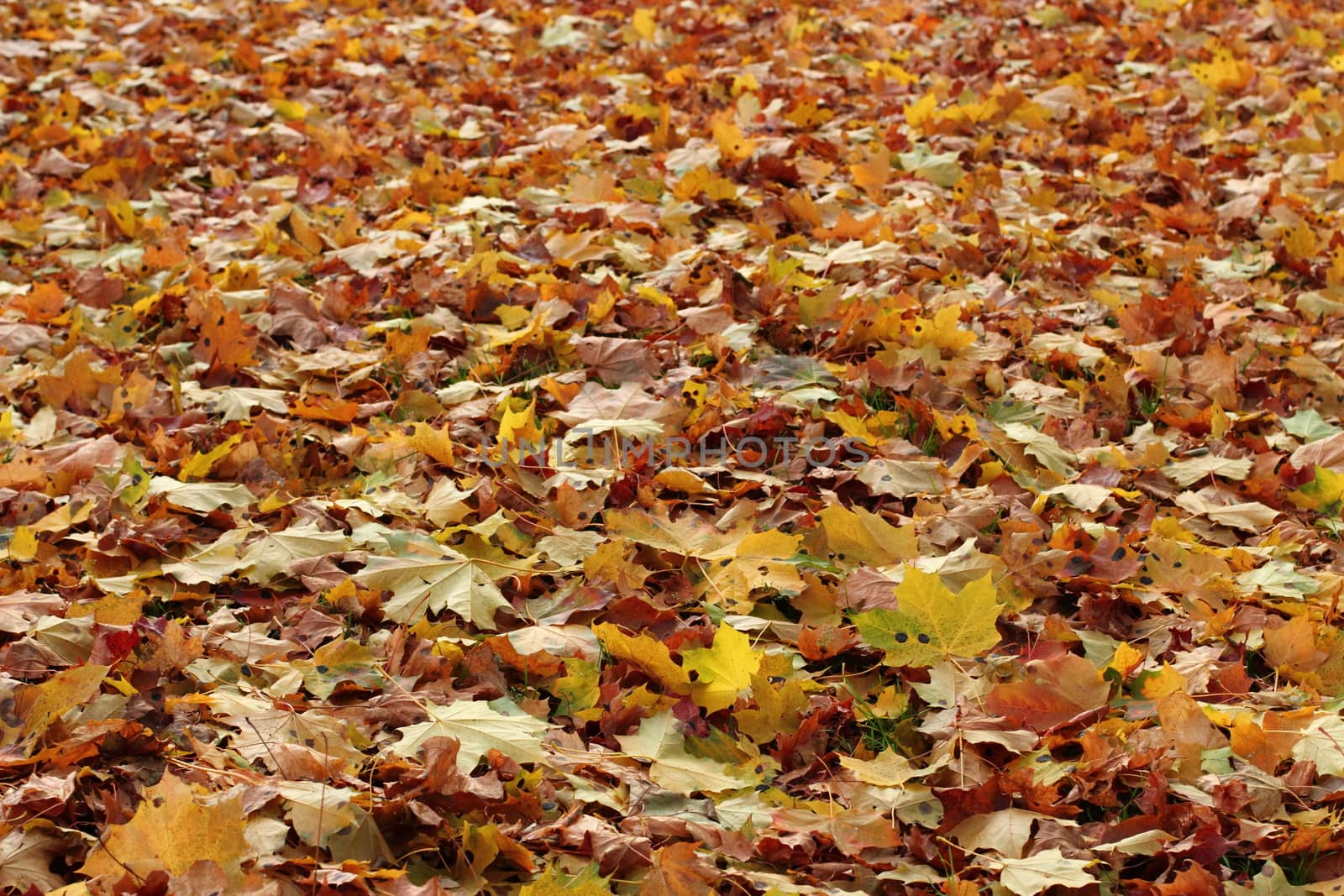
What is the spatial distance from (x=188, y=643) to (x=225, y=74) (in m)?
4.08

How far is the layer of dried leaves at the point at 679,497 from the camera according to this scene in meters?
1.79

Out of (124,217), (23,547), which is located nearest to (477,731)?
(23,547)

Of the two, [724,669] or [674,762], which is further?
[724,669]

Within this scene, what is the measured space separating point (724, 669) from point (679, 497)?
61 centimetres

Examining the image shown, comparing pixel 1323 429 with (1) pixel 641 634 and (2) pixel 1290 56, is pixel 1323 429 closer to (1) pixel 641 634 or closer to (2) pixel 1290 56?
(1) pixel 641 634

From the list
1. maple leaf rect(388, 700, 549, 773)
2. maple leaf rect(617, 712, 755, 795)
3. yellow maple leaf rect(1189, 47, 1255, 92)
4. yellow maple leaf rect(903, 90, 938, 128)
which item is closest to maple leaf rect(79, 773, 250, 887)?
maple leaf rect(388, 700, 549, 773)

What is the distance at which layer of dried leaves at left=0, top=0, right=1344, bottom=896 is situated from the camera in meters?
1.79

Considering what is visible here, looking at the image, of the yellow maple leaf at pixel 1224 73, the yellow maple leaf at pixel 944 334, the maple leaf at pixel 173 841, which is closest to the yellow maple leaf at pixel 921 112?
the yellow maple leaf at pixel 1224 73

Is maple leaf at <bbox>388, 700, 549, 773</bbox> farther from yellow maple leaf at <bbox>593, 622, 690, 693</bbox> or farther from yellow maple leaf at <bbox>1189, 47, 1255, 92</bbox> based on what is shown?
yellow maple leaf at <bbox>1189, 47, 1255, 92</bbox>

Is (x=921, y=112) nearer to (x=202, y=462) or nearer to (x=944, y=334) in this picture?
(x=944, y=334)

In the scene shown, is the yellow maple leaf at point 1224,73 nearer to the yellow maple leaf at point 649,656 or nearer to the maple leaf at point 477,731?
the yellow maple leaf at point 649,656

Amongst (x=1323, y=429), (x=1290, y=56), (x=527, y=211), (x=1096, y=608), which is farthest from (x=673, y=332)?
(x=1290, y=56)

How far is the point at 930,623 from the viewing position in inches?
80.0

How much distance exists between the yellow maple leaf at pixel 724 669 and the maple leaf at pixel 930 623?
0.20 metres
